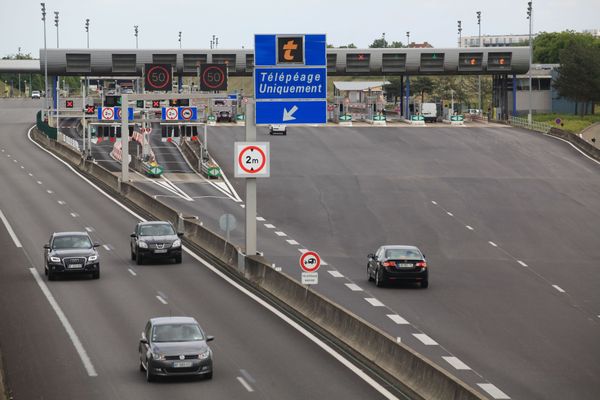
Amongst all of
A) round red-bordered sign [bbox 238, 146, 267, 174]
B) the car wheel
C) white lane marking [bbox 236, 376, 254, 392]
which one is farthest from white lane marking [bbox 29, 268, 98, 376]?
the car wheel

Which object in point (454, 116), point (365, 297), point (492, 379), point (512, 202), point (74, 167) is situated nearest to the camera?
point (492, 379)

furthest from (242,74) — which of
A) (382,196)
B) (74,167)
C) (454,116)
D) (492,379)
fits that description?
(492,379)

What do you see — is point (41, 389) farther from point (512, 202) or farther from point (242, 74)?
point (242, 74)

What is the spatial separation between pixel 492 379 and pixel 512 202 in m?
42.3

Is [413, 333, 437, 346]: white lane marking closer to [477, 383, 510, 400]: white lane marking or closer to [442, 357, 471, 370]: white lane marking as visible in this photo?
[442, 357, 471, 370]: white lane marking

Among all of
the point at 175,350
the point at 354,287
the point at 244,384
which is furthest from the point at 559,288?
the point at 175,350

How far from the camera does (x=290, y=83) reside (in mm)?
44250

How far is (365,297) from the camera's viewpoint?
4100 cm

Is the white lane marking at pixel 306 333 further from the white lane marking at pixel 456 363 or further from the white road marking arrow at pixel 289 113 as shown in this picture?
the white road marking arrow at pixel 289 113

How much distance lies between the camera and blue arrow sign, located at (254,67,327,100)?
44.2 meters

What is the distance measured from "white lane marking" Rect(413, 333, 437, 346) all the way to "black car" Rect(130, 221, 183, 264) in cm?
1627

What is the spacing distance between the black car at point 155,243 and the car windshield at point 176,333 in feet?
69.5

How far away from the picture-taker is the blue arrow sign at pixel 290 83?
1740 inches

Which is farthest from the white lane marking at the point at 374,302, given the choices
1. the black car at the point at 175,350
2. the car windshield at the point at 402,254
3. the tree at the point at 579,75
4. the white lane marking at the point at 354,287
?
the tree at the point at 579,75
